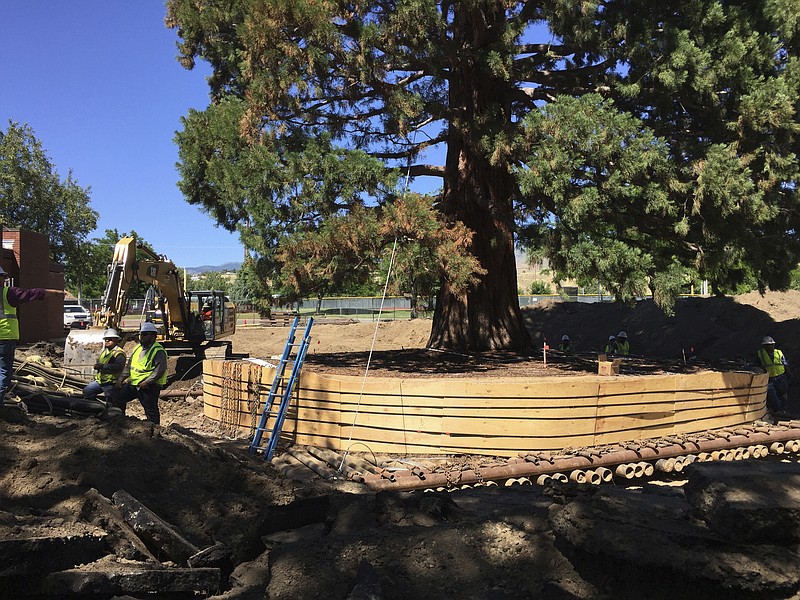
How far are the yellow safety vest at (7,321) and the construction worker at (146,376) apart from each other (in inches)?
63.8

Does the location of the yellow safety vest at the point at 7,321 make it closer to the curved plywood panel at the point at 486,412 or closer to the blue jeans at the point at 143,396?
the blue jeans at the point at 143,396

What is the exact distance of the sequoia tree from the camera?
834 cm

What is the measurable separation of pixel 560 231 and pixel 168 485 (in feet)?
20.2

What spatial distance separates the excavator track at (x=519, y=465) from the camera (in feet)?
22.7

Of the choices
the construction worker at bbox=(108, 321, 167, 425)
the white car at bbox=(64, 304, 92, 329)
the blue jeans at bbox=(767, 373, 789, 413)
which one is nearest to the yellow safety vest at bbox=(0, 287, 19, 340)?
the construction worker at bbox=(108, 321, 167, 425)

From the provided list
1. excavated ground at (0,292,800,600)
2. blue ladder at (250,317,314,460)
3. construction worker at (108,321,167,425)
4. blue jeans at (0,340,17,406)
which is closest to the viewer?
excavated ground at (0,292,800,600)

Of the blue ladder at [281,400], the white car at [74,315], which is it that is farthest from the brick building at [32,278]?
the blue ladder at [281,400]

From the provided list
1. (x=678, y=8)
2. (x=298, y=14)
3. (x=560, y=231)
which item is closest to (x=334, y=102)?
(x=298, y=14)

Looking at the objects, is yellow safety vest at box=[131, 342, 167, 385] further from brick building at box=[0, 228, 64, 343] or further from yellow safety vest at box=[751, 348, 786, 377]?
brick building at box=[0, 228, 64, 343]

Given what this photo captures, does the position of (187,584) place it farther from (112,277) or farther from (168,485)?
(112,277)

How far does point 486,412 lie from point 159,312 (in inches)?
406

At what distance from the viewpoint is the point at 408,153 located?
37.9ft

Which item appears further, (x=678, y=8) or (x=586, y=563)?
(x=678, y=8)

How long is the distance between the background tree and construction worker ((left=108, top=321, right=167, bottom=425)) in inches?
961
